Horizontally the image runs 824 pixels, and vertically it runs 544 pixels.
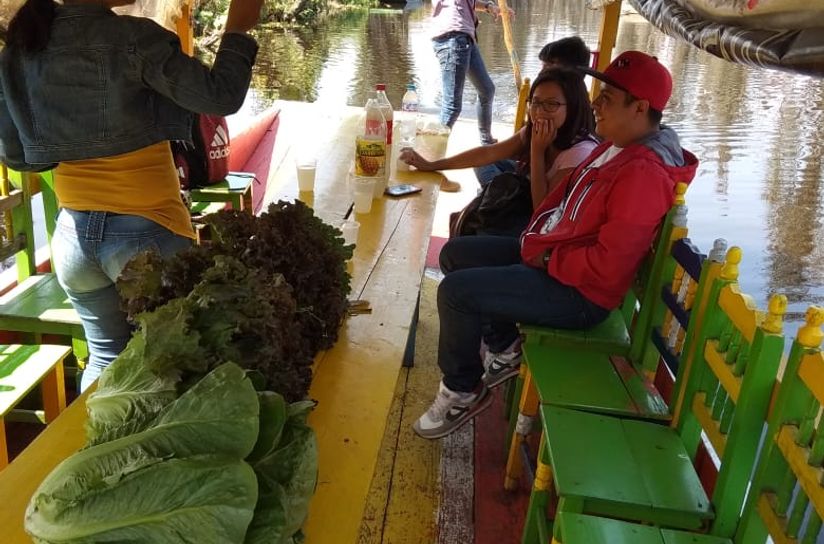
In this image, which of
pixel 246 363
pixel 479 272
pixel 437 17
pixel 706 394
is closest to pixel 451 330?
pixel 479 272

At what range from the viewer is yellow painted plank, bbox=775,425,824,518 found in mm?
1307

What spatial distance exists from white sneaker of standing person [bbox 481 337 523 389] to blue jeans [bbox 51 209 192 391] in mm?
1343

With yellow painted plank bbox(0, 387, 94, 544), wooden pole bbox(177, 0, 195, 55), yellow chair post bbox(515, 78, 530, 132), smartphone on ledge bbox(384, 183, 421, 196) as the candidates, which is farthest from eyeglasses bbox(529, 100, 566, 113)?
yellow painted plank bbox(0, 387, 94, 544)

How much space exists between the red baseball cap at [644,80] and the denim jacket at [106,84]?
1173 mm

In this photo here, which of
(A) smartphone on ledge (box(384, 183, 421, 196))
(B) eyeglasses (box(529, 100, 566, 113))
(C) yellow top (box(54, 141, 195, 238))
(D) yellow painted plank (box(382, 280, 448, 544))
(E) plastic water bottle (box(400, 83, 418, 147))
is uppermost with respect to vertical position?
(B) eyeglasses (box(529, 100, 566, 113))

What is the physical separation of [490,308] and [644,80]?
34.4 inches

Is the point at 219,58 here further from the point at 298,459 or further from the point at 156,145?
the point at 298,459

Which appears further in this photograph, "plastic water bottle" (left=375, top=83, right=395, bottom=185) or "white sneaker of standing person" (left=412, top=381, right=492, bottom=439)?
"plastic water bottle" (left=375, top=83, right=395, bottom=185)

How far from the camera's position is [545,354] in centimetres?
223

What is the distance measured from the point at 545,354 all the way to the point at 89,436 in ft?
4.92

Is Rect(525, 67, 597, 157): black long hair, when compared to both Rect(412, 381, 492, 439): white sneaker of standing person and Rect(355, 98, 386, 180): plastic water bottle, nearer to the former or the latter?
Rect(355, 98, 386, 180): plastic water bottle

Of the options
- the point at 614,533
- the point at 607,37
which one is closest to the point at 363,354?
the point at 614,533

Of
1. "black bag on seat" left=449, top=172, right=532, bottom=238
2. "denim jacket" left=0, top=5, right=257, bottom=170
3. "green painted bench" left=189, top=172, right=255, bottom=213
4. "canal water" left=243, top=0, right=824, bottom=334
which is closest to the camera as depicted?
"denim jacket" left=0, top=5, right=257, bottom=170

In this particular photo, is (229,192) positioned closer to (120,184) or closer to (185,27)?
(185,27)
